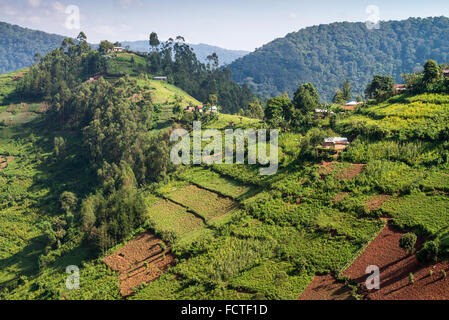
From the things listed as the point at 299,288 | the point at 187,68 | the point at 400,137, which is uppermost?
the point at 187,68

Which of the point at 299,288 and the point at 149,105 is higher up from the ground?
the point at 149,105

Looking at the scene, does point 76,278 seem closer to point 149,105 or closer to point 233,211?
point 233,211

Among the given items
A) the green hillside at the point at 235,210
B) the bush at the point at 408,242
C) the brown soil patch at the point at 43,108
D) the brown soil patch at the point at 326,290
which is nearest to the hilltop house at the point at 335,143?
the green hillside at the point at 235,210

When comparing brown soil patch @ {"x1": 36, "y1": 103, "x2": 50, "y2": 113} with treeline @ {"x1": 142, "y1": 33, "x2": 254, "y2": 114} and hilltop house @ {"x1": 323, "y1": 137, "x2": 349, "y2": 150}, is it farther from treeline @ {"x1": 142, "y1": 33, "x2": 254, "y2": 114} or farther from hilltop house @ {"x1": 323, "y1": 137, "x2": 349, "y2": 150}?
hilltop house @ {"x1": 323, "y1": 137, "x2": 349, "y2": 150}

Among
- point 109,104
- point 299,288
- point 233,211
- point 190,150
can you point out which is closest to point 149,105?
point 109,104

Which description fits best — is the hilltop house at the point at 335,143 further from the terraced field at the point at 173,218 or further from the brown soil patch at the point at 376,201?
the terraced field at the point at 173,218

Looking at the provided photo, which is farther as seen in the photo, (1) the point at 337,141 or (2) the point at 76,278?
(1) the point at 337,141

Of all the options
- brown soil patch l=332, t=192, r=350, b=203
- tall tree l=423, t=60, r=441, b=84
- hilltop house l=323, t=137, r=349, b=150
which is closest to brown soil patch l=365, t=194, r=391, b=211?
brown soil patch l=332, t=192, r=350, b=203

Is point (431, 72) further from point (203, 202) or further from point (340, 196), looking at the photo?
point (203, 202)
